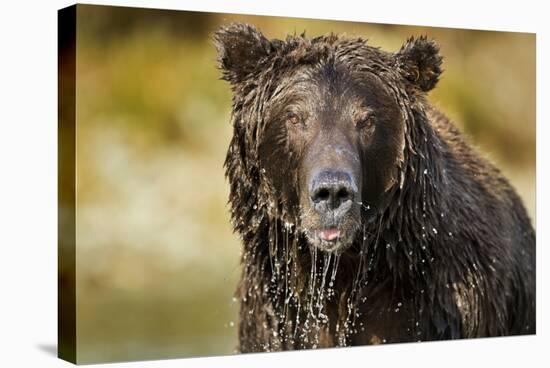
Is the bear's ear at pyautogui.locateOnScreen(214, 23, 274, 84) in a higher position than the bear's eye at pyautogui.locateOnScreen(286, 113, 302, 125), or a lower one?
higher

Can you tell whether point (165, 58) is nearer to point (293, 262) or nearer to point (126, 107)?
point (126, 107)

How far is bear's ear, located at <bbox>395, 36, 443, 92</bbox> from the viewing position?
767cm

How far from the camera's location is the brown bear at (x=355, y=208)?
7.32 metres

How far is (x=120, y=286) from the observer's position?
7.51 meters

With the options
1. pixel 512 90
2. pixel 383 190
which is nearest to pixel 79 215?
pixel 383 190

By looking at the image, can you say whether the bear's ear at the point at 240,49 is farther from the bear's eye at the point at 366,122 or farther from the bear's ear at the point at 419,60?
the bear's ear at the point at 419,60

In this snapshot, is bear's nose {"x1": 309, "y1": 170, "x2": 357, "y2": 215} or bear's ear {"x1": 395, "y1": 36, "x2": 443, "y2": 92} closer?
bear's nose {"x1": 309, "y1": 170, "x2": 357, "y2": 215}

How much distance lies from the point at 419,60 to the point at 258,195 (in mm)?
1729

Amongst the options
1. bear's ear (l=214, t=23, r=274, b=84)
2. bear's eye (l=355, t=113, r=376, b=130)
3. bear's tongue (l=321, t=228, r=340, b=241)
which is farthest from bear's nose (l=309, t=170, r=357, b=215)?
bear's ear (l=214, t=23, r=274, b=84)

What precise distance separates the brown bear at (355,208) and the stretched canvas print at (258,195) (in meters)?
0.02

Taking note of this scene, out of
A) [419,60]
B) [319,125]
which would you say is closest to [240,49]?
[319,125]

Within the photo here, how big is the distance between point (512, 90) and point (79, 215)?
4.54 meters

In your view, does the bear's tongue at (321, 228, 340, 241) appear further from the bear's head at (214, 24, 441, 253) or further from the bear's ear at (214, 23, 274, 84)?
the bear's ear at (214, 23, 274, 84)

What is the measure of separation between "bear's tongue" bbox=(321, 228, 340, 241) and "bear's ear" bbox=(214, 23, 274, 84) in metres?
1.49
